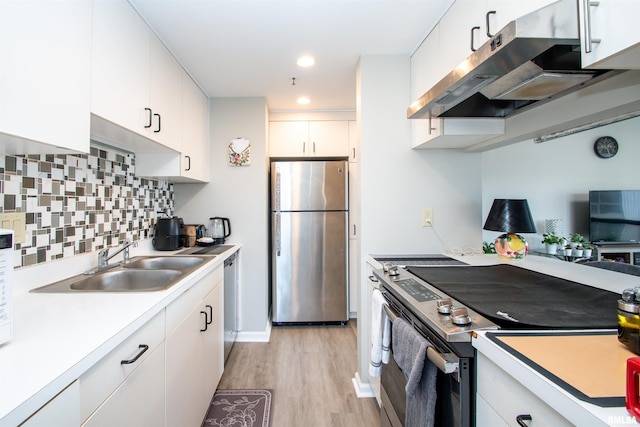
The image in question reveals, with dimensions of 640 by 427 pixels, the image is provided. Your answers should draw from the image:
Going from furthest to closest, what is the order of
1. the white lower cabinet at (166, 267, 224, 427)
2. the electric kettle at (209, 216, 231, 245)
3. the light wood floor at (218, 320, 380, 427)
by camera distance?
the electric kettle at (209, 216, 231, 245)
the light wood floor at (218, 320, 380, 427)
the white lower cabinet at (166, 267, 224, 427)

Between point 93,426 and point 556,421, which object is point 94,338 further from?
point 556,421

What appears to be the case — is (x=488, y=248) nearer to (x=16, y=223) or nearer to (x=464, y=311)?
(x=464, y=311)

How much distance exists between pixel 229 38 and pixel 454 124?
57.2 inches

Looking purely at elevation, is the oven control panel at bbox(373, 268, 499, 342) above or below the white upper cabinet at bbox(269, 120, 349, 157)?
below

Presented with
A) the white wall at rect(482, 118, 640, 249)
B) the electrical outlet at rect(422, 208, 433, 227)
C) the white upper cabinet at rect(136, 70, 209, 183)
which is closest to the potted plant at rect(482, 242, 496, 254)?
the white wall at rect(482, 118, 640, 249)

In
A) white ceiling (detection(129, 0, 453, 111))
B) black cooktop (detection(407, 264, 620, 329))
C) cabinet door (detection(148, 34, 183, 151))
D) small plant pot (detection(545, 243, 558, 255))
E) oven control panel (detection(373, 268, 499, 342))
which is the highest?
white ceiling (detection(129, 0, 453, 111))

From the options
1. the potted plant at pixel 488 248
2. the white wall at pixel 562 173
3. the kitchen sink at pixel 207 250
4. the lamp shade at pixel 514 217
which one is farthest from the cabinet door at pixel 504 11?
the kitchen sink at pixel 207 250

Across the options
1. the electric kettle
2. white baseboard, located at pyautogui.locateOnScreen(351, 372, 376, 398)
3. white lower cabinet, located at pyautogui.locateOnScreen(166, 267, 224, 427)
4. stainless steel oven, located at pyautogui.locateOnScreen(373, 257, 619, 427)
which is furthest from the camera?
the electric kettle

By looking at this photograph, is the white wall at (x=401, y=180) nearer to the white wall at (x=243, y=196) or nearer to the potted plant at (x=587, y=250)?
the potted plant at (x=587, y=250)

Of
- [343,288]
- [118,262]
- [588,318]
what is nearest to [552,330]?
[588,318]

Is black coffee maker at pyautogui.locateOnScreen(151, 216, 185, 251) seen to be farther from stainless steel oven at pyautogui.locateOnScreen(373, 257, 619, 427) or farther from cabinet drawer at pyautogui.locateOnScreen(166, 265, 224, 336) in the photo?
stainless steel oven at pyautogui.locateOnScreen(373, 257, 619, 427)

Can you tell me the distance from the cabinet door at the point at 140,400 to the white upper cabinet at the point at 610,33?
61.6 inches

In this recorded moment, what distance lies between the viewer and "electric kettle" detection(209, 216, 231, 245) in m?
2.56

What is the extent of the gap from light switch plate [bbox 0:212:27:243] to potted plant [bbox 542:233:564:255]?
2499mm
